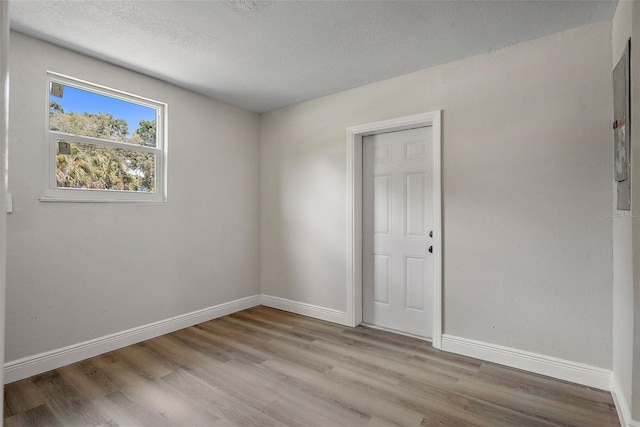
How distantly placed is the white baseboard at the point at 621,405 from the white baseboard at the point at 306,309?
83.4 inches

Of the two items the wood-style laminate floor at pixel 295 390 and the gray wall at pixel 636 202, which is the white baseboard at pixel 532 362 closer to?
the wood-style laminate floor at pixel 295 390

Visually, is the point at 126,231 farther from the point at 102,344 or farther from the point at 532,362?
the point at 532,362

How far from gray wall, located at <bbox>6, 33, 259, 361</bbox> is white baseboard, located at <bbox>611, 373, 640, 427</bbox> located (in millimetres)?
3493

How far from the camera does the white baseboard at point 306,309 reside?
139 inches

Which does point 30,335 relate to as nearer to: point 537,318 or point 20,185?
point 20,185

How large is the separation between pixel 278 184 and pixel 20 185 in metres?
2.41

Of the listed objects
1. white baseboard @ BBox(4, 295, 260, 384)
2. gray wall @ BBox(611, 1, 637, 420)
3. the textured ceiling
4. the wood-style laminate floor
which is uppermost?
the textured ceiling

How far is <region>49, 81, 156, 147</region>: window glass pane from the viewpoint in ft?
8.61

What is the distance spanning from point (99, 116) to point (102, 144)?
0.25 m

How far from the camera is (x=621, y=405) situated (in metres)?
1.90

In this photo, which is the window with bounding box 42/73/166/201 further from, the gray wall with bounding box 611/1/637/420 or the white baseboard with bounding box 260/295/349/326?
the gray wall with bounding box 611/1/637/420

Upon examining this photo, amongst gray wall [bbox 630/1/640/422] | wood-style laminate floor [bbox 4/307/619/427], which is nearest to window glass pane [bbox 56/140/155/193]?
wood-style laminate floor [bbox 4/307/619/427]

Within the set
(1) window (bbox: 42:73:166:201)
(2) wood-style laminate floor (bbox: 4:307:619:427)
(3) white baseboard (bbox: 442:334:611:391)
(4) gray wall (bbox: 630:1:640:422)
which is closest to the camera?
(4) gray wall (bbox: 630:1:640:422)

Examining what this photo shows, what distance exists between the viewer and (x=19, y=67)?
7.75ft
